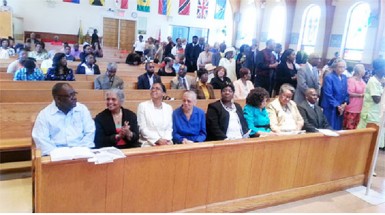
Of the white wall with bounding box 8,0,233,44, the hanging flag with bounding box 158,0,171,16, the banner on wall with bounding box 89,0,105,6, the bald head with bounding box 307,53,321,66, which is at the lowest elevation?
the bald head with bounding box 307,53,321,66

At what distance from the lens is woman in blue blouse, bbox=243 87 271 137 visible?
321cm

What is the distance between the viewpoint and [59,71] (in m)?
4.54

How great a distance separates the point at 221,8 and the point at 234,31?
1366 millimetres

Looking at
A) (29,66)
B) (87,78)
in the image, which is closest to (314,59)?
(87,78)

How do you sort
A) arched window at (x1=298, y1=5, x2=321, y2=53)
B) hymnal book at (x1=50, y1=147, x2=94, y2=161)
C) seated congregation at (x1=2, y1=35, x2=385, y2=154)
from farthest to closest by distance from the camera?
arched window at (x1=298, y1=5, x2=321, y2=53), seated congregation at (x1=2, y1=35, x2=385, y2=154), hymnal book at (x1=50, y1=147, x2=94, y2=161)

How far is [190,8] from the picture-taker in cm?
1597

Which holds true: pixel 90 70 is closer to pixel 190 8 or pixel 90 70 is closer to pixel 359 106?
pixel 359 106

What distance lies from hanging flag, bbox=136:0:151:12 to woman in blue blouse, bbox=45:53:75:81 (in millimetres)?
11076

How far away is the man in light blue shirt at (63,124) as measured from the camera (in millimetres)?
2328

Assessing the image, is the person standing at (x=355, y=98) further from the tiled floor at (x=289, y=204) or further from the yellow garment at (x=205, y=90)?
the yellow garment at (x=205, y=90)

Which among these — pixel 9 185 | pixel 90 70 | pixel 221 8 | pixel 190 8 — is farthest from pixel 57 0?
pixel 9 185

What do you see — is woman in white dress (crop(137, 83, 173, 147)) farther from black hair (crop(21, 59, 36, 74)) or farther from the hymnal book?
black hair (crop(21, 59, 36, 74))

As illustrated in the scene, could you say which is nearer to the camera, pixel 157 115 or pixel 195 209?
pixel 195 209

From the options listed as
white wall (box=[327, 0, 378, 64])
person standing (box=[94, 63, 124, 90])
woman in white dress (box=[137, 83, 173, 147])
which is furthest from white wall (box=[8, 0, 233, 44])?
woman in white dress (box=[137, 83, 173, 147])
